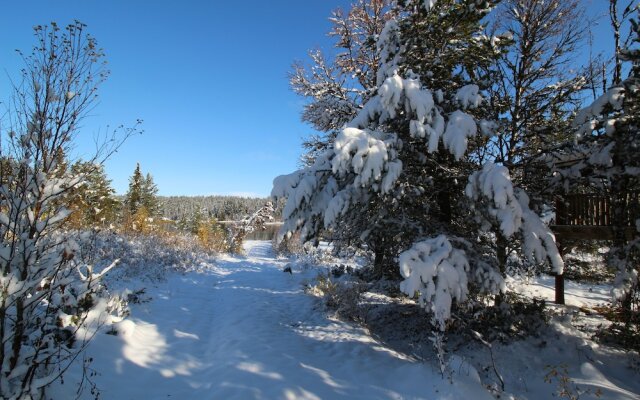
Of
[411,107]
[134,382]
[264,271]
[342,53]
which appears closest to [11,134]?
[134,382]

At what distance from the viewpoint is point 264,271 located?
14.6 m

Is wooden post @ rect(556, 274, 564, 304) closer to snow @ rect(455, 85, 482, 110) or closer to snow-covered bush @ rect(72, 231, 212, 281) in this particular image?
snow @ rect(455, 85, 482, 110)

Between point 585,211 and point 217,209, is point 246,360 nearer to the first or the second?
point 585,211

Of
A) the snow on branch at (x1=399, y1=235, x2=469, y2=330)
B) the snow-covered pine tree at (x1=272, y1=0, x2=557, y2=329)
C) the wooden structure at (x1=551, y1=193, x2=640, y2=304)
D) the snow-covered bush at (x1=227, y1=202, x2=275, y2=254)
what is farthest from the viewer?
the snow-covered bush at (x1=227, y1=202, x2=275, y2=254)

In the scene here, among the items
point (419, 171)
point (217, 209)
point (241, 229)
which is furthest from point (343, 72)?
point (217, 209)

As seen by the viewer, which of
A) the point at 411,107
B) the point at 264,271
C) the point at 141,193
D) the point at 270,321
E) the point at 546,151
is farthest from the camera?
the point at 141,193

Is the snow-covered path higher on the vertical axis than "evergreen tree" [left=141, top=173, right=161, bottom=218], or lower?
lower

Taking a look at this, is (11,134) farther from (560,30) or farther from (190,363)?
(560,30)

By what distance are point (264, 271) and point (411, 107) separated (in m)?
11.2

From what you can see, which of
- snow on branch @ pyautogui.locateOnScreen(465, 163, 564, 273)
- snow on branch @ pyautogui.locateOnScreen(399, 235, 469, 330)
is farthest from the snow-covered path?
snow on branch @ pyautogui.locateOnScreen(465, 163, 564, 273)

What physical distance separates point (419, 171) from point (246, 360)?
155 inches

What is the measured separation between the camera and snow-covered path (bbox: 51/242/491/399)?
4.18m

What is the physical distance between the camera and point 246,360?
4.95 m

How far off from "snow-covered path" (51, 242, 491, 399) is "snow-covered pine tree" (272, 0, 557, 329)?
117 cm
